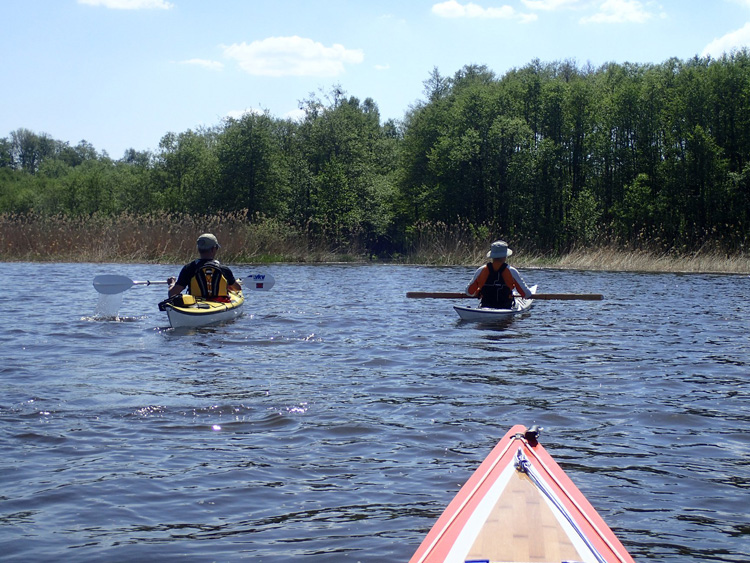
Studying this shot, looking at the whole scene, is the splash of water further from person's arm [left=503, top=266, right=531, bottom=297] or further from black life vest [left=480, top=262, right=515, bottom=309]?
person's arm [left=503, top=266, right=531, bottom=297]

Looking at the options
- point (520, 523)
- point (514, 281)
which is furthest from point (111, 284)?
point (520, 523)

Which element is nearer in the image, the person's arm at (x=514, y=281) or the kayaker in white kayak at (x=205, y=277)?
the kayaker in white kayak at (x=205, y=277)

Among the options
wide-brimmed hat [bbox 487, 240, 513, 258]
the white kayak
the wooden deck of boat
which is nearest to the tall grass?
the white kayak

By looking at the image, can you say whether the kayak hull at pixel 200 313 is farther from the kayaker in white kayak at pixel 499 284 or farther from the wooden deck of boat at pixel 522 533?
the wooden deck of boat at pixel 522 533

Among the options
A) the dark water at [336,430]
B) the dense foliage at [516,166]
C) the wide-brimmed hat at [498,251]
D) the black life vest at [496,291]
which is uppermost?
the dense foliage at [516,166]

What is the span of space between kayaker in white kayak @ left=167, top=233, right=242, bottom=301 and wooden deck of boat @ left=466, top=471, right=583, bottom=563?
861cm

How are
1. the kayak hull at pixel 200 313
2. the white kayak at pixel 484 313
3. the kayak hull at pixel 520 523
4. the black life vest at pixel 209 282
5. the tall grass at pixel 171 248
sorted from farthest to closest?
the tall grass at pixel 171 248, the white kayak at pixel 484 313, the black life vest at pixel 209 282, the kayak hull at pixel 200 313, the kayak hull at pixel 520 523

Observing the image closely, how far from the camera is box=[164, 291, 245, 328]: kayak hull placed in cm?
1129

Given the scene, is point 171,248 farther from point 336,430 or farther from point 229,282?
point 336,430

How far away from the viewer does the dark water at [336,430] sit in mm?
4184

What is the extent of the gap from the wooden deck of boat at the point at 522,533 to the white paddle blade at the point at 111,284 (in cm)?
1024

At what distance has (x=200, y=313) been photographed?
11477mm

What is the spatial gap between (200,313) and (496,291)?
452 centimetres

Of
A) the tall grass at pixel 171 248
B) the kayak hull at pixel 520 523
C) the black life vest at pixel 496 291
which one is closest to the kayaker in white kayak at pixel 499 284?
the black life vest at pixel 496 291
